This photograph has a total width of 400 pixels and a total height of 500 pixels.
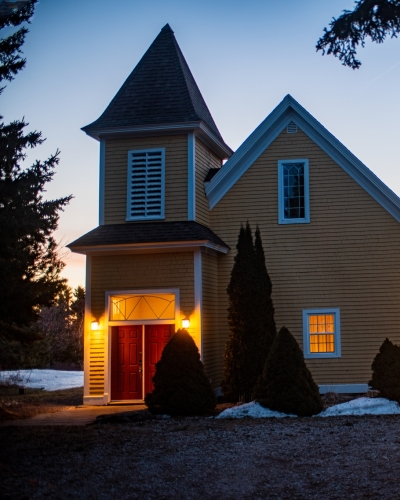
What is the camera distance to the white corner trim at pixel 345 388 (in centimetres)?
1738

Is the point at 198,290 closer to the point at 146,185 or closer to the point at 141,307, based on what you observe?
the point at 141,307

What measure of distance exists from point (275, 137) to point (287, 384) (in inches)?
306

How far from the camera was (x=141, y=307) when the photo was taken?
1744cm

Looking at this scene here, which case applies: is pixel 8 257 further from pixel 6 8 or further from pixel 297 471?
pixel 297 471

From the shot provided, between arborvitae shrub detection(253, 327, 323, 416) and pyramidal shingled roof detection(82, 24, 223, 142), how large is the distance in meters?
6.98

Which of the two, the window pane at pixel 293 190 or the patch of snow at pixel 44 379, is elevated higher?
the window pane at pixel 293 190

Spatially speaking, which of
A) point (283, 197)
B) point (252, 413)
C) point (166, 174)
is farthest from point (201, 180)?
point (252, 413)

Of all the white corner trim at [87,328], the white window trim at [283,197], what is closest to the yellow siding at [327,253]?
the white window trim at [283,197]

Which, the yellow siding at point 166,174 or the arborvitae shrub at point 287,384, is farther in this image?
the yellow siding at point 166,174

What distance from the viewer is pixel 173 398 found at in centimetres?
1366

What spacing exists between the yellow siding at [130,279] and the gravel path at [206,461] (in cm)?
507

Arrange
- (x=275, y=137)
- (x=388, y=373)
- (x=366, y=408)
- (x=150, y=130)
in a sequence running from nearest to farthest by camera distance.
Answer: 1. (x=366, y=408)
2. (x=388, y=373)
3. (x=150, y=130)
4. (x=275, y=137)

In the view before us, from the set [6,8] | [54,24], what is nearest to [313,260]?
[54,24]

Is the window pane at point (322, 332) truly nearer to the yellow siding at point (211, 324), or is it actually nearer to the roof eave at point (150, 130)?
the yellow siding at point (211, 324)
